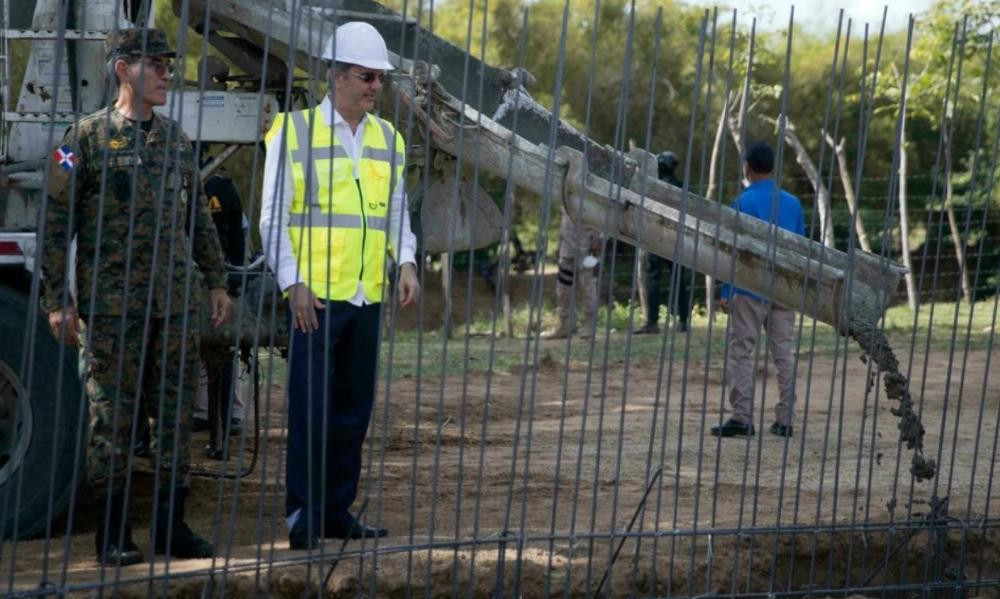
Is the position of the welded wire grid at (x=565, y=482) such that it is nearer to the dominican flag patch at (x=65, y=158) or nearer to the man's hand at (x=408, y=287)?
the man's hand at (x=408, y=287)

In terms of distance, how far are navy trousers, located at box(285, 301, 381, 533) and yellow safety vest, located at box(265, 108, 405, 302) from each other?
128 mm

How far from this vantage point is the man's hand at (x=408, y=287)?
5984 millimetres

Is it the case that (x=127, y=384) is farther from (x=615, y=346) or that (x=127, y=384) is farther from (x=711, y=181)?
(x=711, y=181)

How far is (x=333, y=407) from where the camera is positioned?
6254 millimetres

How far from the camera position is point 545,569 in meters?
6.11

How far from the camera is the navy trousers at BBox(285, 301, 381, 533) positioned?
6004 mm

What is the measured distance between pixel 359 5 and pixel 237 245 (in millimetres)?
2023

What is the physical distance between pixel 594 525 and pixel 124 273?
6.42 feet

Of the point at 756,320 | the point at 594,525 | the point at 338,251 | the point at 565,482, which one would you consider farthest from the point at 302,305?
the point at 756,320

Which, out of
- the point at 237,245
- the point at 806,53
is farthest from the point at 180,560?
the point at 806,53

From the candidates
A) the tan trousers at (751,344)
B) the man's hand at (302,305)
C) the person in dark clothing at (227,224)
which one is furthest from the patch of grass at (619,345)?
the man's hand at (302,305)

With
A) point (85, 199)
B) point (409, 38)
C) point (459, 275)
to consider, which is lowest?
point (459, 275)

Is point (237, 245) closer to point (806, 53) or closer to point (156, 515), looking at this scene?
point (156, 515)

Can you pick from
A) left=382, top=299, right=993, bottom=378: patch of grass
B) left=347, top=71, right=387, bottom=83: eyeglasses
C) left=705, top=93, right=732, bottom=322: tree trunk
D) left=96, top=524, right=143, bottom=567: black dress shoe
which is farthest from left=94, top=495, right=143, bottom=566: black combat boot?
left=382, top=299, right=993, bottom=378: patch of grass
